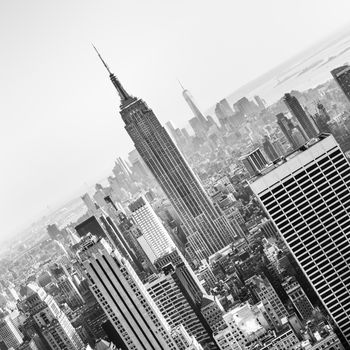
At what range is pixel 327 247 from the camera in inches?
963

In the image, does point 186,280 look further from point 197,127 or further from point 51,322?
point 197,127

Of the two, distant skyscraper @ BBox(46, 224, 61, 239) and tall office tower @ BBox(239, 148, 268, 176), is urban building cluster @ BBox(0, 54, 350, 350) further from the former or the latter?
distant skyscraper @ BBox(46, 224, 61, 239)

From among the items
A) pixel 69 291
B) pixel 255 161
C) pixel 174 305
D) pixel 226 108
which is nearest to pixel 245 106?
pixel 226 108

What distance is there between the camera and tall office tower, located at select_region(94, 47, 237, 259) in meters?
51.3

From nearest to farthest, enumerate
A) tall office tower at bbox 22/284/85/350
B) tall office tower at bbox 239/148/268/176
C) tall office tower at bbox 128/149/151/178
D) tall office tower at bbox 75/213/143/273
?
tall office tower at bbox 22/284/85/350 → tall office tower at bbox 75/213/143/273 → tall office tower at bbox 239/148/268/176 → tall office tower at bbox 128/149/151/178

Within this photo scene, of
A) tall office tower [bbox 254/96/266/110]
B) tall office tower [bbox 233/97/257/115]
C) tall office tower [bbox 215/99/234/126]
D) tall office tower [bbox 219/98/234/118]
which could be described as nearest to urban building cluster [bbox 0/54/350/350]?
tall office tower [bbox 254/96/266/110]

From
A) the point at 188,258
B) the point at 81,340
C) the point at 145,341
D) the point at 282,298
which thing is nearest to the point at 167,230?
the point at 188,258

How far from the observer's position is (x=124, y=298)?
24578mm

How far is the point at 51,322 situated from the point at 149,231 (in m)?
15.6

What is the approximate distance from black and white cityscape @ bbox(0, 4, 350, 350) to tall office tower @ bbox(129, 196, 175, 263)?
0.14 metres

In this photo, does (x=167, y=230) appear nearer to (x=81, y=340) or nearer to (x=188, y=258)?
(x=188, y=258)

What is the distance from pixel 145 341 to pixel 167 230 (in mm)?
32899

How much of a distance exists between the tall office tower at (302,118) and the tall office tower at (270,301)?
27.0 m

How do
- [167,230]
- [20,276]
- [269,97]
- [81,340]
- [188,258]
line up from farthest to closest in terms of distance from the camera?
[269,97] < [20,276] < [167,230] < [188,258] < [81,340]
